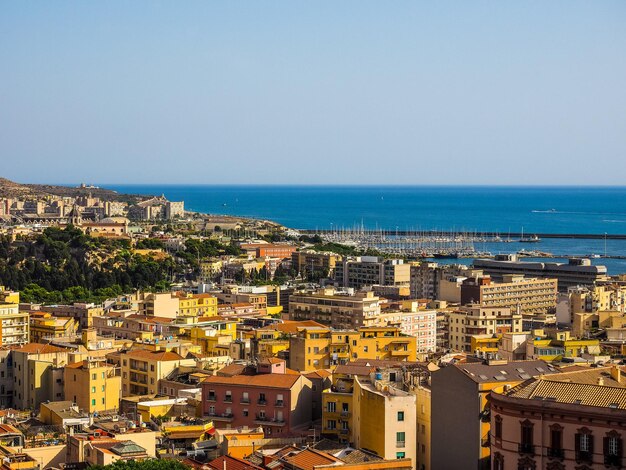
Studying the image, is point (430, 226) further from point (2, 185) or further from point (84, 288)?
point (84, 288)

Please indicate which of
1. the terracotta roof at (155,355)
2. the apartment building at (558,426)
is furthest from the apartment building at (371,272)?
the apartment building at (558,426)

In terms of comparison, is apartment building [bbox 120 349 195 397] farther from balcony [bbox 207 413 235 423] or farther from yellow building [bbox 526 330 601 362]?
yellow building [bbox 526 330 601 362]

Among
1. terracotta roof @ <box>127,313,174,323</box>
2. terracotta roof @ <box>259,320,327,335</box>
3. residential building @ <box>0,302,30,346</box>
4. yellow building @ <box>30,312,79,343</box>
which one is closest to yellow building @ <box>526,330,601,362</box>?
terracotta roof @ <box>259,320,327,335</box>

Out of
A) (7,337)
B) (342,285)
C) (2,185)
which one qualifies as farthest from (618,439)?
(2,185)

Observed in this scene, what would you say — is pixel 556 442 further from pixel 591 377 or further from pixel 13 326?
pixel 13 326

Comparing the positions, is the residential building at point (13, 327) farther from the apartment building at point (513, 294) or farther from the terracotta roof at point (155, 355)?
the apartment building at point (513, 294)

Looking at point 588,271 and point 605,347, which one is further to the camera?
point 588,271

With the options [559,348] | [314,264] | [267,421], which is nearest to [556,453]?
[267,421]
